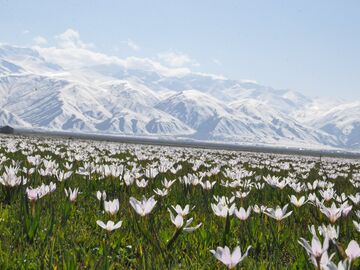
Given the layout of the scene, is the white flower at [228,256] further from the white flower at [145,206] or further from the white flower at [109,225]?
the white flower at [145,206]

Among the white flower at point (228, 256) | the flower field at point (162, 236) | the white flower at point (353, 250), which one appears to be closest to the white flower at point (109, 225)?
the flower field at point (162, 236)

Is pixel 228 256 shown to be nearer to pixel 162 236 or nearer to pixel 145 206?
pixel 145 206

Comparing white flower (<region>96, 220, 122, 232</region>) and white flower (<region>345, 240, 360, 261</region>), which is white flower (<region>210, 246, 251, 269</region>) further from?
white flower (<region>96, 220, 122, 232</region>)

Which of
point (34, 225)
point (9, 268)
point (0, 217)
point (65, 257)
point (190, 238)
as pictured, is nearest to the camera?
point (65, 257)

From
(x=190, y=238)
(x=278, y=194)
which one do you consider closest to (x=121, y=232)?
(x=190, y=238)

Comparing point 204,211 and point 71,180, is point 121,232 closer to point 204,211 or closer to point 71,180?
point 204,211

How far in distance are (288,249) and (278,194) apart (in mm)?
3276

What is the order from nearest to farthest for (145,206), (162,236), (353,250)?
(353,250)
(145,206)
(162,236)

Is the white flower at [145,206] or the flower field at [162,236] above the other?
the white flower at [145,206]

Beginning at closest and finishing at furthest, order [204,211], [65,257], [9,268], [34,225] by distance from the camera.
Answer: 1. [65,257]
2. [9,268]
3. [34,225]
4. [204,211]

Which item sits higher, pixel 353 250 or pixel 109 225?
pixel 353 250

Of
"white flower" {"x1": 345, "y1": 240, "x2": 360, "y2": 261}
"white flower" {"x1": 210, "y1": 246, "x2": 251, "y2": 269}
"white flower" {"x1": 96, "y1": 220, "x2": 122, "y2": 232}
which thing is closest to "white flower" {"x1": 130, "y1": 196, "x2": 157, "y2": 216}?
"white flower" {"x1": 96, "y1": 220, "x2": 122, "y2": 232}

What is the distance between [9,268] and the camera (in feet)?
10.1

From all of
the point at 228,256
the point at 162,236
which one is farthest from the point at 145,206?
the point at 228,256
